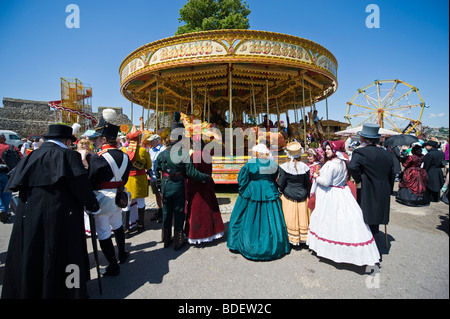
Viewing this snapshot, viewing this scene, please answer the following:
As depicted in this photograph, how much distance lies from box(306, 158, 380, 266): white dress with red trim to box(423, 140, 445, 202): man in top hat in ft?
16.3

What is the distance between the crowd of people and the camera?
6.49ft

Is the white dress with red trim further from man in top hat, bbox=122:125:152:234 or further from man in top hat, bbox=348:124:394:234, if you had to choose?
man in top hat, bbox=122:125:152:234

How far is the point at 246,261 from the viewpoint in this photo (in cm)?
309

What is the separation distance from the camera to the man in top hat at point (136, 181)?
405cm

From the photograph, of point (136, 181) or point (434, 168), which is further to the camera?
point (434, 168)

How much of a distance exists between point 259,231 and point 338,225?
110cm

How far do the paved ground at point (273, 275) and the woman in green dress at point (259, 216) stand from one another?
170 millimetres

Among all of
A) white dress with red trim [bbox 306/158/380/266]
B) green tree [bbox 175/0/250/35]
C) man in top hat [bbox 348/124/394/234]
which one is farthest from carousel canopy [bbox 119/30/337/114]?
green tree [bbox 175/0/250/35]

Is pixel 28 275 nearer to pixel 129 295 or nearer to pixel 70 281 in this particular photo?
pixel 70 281

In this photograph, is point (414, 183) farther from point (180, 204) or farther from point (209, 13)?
point (209, 13)

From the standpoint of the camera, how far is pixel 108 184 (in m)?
2.75

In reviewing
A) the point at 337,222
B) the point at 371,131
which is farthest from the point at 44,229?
the point at 371,131

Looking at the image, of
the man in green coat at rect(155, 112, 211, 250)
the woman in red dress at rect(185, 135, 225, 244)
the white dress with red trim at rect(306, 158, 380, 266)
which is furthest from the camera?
the woman in red dress at rect(185, 135, 225, 244)
